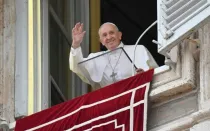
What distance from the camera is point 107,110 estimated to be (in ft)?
42.2

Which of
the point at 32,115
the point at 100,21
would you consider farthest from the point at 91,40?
the point at 32,115

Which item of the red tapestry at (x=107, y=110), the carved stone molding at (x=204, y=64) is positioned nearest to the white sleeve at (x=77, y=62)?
the red tapestry at (x=107, y=110)

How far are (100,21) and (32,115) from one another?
1.98 metres

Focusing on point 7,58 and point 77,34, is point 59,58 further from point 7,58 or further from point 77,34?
point 77,34

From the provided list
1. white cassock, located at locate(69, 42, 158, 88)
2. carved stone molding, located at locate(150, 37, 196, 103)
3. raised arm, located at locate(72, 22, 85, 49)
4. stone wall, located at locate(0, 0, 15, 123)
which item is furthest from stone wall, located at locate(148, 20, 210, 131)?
stone wall, located at locate(0, 0, 15, 123)

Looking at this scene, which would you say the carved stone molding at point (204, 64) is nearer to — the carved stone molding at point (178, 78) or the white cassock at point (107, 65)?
the carved stone molding at point (178, 78)

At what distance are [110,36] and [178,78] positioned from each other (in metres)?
1.08

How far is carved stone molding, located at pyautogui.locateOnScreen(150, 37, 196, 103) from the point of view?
12656 mm

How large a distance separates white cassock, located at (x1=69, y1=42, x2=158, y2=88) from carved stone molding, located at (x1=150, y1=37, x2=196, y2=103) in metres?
0.51

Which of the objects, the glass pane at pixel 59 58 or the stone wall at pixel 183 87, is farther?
the glass pane at pixel 59 58

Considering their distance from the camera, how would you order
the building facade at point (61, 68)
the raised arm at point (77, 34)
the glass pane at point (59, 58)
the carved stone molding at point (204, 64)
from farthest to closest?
the glass pane at point (59, 58) < the raised arm at point (77, 34) < the building facade at point (61, 68) < the carved stone molding at point (204, 64)

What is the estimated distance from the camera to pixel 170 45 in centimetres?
1253

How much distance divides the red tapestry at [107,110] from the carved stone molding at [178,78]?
0.07 metres

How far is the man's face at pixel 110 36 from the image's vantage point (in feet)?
44.7
